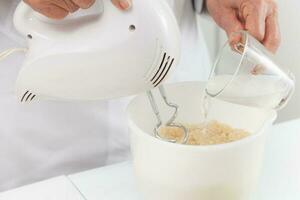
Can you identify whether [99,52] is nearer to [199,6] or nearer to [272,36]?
[272,36]

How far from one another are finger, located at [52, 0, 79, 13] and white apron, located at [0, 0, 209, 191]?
237 millimetres

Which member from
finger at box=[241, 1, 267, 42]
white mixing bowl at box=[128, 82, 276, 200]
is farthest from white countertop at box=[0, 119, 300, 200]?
finger at box=[241, 1, 267, 42]

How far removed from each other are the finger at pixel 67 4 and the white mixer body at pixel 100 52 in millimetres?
31

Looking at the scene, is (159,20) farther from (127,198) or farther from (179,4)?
(179,4)

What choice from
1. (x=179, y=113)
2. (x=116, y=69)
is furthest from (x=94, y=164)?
(x=116, y=69)

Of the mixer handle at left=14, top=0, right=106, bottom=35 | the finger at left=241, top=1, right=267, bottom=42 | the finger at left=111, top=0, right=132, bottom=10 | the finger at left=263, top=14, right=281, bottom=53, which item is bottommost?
the finger at left=263, top=14, right=281, bottom=53

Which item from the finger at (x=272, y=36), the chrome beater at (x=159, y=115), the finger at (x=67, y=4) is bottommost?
the chrome beater at (x=159, y=115)

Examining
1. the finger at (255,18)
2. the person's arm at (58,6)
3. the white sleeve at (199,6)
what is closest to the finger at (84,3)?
the person's arm at (58,6)

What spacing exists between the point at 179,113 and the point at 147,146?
0.14 metres

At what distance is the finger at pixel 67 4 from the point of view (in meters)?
0.63

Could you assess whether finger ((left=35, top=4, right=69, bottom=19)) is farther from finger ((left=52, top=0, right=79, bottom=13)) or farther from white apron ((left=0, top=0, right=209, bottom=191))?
white apron ((left=0, top=0, right=209, bottom=191))

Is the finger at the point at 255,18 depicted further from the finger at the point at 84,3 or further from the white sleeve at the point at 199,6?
the finger at the point at 84,3

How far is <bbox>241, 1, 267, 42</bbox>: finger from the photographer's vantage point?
78cm

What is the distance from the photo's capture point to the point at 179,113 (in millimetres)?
785
